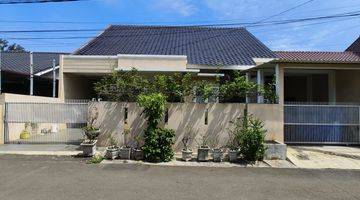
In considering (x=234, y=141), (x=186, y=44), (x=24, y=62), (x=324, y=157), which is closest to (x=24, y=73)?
(x=24, y=62)

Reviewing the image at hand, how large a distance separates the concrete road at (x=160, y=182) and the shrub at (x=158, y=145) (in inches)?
46.4

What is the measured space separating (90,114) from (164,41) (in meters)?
12.7

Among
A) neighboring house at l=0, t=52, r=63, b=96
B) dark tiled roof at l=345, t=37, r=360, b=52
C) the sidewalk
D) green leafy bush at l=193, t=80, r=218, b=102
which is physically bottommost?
the sidewalk

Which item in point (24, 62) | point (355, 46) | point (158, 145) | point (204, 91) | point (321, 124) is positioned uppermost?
point (355, 46)

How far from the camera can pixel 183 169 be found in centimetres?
1245

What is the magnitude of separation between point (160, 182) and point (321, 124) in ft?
28.1

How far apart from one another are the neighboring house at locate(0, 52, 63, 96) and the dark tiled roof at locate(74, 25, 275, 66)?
8.79 feet

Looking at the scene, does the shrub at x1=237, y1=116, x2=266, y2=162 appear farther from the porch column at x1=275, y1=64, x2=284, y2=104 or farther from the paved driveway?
the porch column at x1=275, y1=64, x2=284, y2=104

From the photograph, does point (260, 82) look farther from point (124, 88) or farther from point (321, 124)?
point (124, 88)

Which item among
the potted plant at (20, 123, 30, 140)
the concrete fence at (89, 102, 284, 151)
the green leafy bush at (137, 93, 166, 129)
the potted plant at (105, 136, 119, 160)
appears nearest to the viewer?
the potted plant at (105, 136, 119, 160)

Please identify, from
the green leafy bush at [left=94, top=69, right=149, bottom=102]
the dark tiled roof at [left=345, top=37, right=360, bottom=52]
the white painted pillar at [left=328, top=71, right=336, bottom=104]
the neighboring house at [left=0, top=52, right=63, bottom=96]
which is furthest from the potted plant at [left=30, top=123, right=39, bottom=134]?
the dark tiled roof at [left=345, top=37, right=360, bottom=52]

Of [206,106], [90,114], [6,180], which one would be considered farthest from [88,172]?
[206,106]

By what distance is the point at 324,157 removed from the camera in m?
14.6

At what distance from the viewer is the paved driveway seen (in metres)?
13.5
